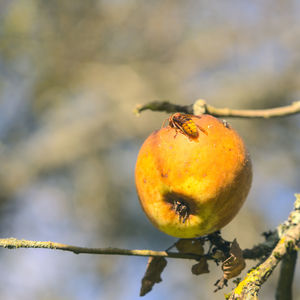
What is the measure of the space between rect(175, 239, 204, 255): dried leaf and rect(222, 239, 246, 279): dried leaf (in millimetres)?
127

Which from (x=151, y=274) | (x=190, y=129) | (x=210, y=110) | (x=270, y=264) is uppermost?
(x=210, y=110)

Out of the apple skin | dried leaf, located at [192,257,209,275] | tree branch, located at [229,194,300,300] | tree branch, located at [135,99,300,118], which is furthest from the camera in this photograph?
tree branch, located at [135,99,300,118]

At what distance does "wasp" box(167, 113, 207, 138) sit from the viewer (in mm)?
1314

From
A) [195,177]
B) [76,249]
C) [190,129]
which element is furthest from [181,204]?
[76,249]

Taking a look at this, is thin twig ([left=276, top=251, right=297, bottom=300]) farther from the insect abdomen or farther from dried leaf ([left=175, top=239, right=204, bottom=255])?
the insect abdomen

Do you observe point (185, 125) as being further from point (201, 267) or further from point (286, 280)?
point (286, 280)

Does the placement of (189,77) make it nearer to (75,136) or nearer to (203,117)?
(75,136)

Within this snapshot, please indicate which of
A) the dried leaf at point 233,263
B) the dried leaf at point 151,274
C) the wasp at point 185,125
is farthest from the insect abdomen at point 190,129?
the dried leaf at point 151,274

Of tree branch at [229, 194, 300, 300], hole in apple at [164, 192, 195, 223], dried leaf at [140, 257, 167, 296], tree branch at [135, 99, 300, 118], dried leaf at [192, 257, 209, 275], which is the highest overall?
tree branch at [135, 99, 300, 118]

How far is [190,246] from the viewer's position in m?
1.42

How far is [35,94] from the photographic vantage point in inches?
287

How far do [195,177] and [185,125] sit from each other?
0.15 meters

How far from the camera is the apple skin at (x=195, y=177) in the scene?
1.29 meters

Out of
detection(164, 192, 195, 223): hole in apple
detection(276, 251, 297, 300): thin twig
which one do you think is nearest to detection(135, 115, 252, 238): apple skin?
detection(164, 192, 195, 223): hole in apple
